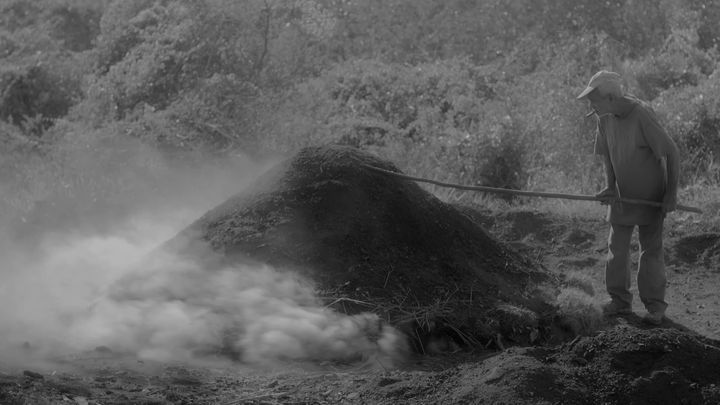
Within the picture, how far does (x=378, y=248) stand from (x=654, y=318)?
197cm

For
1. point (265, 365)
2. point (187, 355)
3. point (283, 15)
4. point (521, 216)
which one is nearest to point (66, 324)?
point (187, 355)

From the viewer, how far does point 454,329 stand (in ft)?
21.1

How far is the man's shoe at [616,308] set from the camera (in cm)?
713

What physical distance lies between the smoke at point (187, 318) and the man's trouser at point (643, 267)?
75.0 inches

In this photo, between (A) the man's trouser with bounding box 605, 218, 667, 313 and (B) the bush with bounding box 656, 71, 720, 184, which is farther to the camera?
(B) the bush with bounding box 656, 71, 720, 184

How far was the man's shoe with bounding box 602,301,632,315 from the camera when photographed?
23.4 ft

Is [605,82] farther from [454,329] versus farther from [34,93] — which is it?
[34,93]

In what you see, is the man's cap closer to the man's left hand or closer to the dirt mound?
the man's left hand

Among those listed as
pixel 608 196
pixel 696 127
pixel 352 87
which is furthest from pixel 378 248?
pixel 352 87

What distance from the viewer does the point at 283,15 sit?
15.1m

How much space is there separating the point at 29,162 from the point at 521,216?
7.12m

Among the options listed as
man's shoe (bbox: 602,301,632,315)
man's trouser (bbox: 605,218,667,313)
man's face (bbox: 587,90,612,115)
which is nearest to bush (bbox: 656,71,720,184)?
man's trouser (bbox: 605,218,667,313)

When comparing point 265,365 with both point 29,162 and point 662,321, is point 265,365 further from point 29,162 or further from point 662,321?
point 29,162

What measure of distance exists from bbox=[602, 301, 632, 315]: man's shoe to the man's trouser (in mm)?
26
